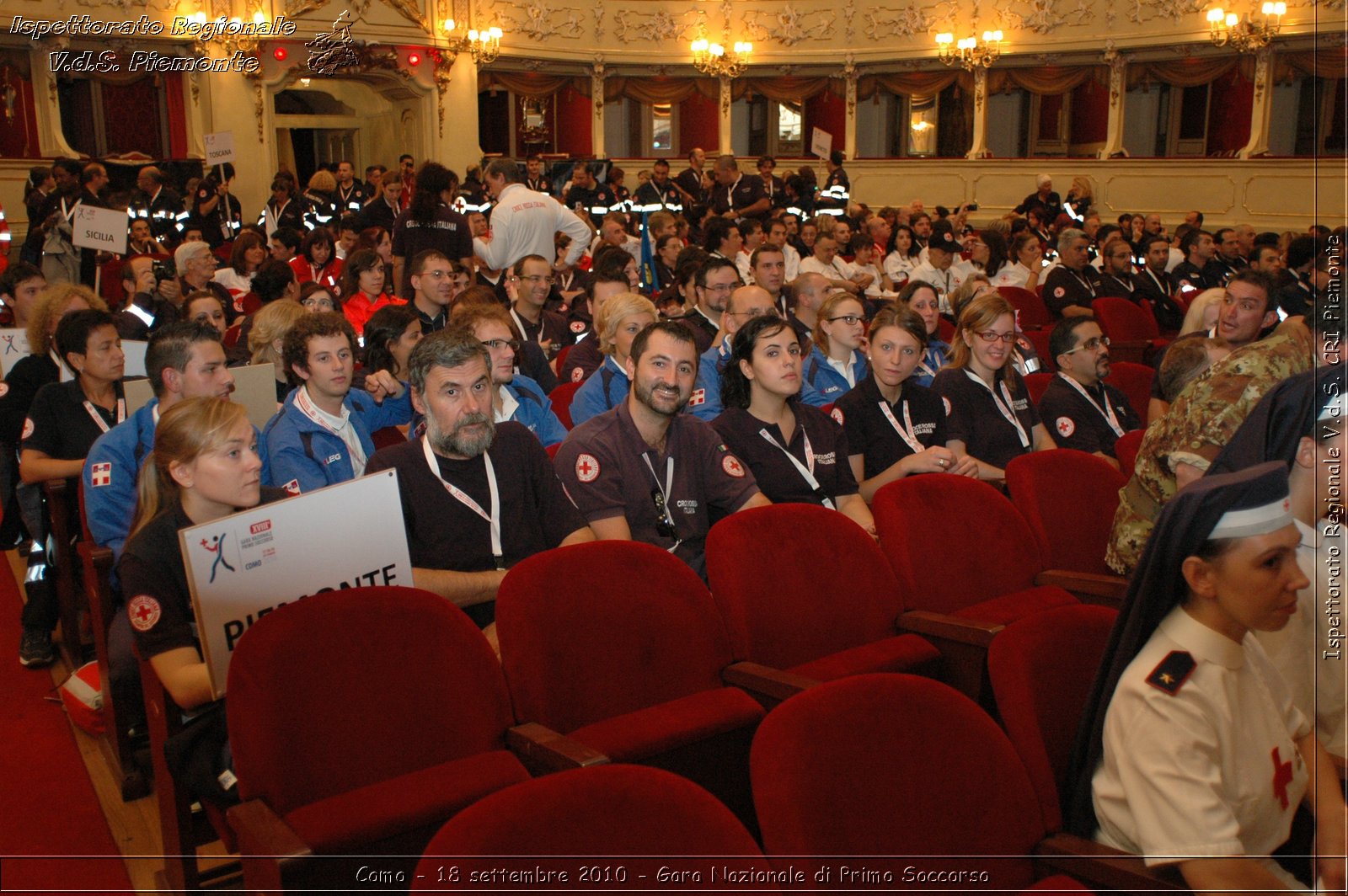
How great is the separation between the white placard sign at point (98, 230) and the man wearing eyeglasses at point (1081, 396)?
5.77 meters

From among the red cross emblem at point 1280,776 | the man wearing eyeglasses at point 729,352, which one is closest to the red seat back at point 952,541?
the red cross emblem at point 1280,776

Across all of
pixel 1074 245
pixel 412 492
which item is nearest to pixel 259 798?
pixel 412 492

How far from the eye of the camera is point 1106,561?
9.82 ft

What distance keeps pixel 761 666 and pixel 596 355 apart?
309cm

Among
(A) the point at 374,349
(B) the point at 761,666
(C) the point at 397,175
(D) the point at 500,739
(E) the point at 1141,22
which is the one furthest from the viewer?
(E) the point at 1141,22

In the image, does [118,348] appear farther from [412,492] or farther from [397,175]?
[397,175]

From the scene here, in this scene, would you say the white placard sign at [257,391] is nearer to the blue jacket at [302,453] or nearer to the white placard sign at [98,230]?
the blue jacket at [302,453]

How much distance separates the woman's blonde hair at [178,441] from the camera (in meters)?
2.43

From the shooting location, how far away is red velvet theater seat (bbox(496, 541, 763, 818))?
2197 mm

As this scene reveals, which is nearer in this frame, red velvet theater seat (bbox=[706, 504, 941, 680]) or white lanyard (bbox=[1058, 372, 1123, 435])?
red velvet theater seat (bbox=[706, 504, 941, 680])

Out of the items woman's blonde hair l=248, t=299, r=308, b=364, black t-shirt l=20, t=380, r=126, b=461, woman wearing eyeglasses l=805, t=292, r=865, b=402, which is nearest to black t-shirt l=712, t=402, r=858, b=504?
woman wearing eyeglasses l=805, t=292, r=865, b=402

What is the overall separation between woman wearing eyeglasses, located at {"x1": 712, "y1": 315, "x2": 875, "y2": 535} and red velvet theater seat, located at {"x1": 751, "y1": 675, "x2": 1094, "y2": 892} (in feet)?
5.49

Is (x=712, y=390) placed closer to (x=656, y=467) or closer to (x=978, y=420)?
(x=978, y=420)

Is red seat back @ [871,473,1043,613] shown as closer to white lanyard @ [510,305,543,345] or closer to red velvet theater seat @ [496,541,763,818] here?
red velvet theater seat @ [496,541,763,818]
